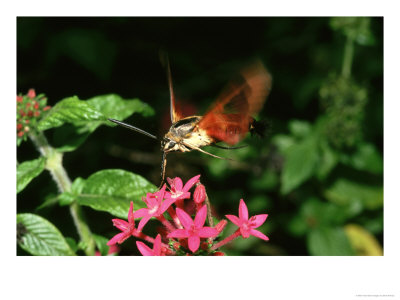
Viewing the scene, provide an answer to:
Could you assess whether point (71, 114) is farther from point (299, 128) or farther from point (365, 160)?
point (365, 160)

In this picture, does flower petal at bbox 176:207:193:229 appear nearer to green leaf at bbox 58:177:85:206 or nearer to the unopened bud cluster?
green leaf at bbox 58:177:85:206

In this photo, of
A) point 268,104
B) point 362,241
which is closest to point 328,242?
point 362,241

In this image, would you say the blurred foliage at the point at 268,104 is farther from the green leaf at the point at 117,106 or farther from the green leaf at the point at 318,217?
the green leaf at the point at 117,106

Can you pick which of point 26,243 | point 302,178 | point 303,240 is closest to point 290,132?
point 302,178

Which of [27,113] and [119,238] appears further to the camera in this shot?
[27,113]

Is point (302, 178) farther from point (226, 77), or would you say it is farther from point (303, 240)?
point (226, 77)

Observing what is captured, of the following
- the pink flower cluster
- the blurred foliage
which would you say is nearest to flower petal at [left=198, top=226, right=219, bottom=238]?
the pink flower cluster

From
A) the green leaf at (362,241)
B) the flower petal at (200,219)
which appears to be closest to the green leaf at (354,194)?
the green leaf at (362,241)
